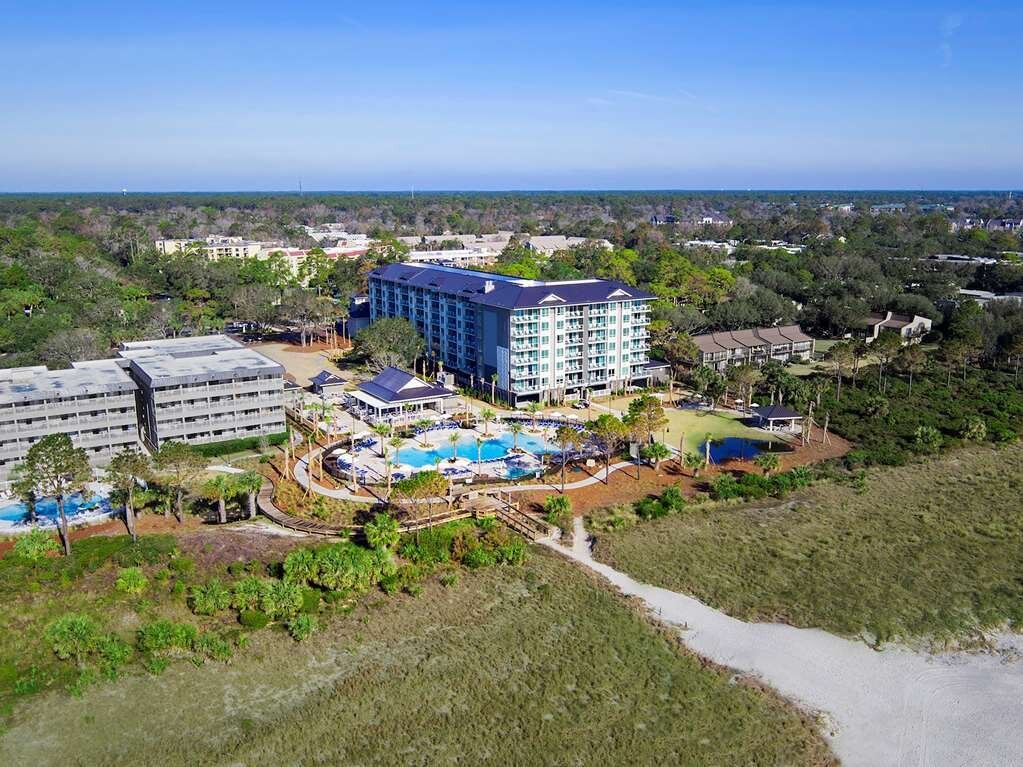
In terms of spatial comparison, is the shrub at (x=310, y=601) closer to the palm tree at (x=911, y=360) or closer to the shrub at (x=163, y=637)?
the shrub at (x=163, y=637)

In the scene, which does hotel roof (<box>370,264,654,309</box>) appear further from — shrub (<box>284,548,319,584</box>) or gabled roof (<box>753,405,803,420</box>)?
shrub (<box>284,548,319,584</box>)

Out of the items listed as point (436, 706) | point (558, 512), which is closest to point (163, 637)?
point (436, 706)

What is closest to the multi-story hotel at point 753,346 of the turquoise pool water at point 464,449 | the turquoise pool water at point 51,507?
the turquoise pool water at point 464,449

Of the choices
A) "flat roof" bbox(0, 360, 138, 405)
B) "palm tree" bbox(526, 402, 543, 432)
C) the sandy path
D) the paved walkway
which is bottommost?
the sandy path

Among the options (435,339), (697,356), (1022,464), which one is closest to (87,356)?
(435,339)

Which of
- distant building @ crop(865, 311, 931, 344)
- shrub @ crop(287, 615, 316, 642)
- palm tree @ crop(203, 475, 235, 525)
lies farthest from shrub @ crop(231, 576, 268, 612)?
distant building @ crop(865, 311, 931, 344)
